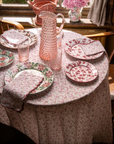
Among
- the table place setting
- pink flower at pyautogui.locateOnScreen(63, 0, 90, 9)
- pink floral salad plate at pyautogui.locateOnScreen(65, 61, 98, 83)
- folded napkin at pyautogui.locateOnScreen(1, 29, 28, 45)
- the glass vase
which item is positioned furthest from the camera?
the glass vase

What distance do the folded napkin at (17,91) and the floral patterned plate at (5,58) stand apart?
21cm

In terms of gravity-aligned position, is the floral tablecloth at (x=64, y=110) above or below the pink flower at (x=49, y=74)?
below

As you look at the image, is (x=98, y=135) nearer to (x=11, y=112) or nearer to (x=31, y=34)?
(x=11, y=112)

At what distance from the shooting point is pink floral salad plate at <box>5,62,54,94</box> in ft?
3.32

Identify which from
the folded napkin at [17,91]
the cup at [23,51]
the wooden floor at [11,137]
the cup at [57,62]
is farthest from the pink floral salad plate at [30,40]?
the wooden floor at [11,137]

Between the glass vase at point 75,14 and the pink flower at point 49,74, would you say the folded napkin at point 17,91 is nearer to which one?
the pink flower at point 49,74

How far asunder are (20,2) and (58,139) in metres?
2.11

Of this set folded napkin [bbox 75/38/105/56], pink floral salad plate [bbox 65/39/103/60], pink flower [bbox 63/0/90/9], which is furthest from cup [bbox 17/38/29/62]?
pink flower [bbox 63/0/90/9]

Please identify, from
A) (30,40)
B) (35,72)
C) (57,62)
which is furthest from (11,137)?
(30,40)

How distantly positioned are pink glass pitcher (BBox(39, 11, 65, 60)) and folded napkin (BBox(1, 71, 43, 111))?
232mm

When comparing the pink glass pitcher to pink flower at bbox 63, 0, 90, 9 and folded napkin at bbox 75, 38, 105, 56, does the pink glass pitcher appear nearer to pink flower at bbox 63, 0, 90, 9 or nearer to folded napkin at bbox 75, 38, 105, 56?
folded napkin at bbox 75, 38, 105, 56

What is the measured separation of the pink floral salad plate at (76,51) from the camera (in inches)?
49.5

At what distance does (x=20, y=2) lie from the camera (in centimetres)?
258

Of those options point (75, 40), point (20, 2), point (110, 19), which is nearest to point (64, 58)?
point (75, 40)
